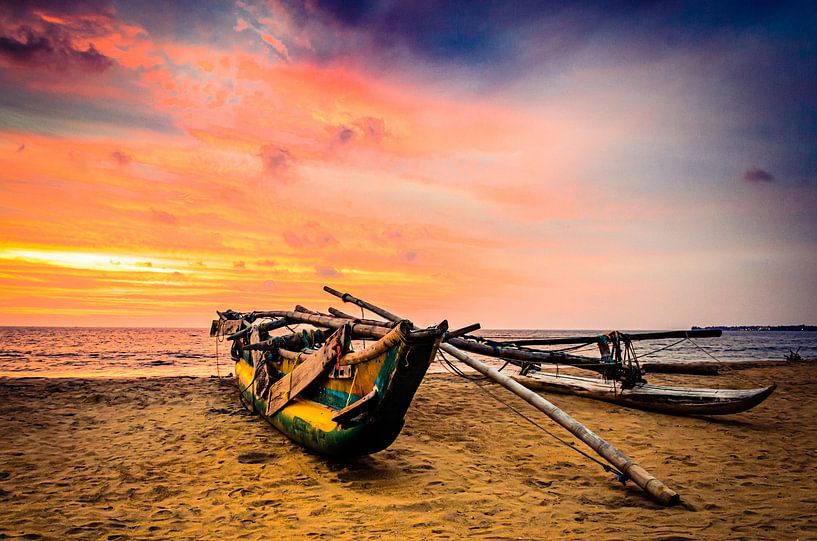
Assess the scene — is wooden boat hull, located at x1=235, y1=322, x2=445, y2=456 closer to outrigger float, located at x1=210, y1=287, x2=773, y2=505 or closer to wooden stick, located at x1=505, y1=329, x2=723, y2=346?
outrigger float, located at x1=210, y1=287, x2=773, y2=505

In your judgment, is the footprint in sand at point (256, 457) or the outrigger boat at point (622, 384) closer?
the footprint in sand at point (256, 457)

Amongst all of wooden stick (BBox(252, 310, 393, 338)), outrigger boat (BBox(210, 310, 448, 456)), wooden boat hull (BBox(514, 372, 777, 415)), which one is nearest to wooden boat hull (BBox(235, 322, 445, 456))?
outrigger boat (BBox(210, 310, 448, 456))

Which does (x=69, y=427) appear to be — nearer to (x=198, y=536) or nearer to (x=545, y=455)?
(x=198, y=536)

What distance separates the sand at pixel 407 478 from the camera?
4.59 meters

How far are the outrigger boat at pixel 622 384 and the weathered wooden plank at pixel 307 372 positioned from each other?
3077mm

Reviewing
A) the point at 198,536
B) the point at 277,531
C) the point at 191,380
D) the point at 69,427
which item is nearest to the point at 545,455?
the point at 277,531

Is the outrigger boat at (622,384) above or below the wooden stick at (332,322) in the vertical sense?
below

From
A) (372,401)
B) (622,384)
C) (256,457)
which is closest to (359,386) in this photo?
(372,401)

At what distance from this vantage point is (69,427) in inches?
344

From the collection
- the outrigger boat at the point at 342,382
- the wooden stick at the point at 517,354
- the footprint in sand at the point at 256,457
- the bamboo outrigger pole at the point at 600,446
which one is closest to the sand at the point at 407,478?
the footprint in sand at the point at 256,457

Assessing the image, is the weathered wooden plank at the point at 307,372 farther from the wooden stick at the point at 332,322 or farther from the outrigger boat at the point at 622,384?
the outrigger boat at the point at 622,384

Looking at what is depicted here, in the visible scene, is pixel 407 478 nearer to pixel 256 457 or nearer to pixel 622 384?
pixel 256 457

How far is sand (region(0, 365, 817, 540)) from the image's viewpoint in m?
4.59

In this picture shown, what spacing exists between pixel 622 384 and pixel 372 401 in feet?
25.4
